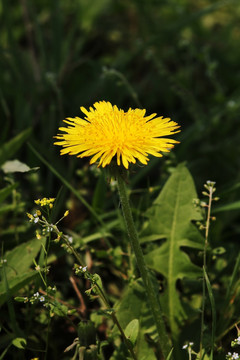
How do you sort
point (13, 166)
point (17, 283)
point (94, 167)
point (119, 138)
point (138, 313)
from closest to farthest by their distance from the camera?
point (119, 138)
point (17, 283)
point (138, 313)
point (94, 167)
point (13, 166)

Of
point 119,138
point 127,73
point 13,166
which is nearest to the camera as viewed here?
point 119,138

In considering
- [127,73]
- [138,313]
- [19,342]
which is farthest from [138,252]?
[127,73]

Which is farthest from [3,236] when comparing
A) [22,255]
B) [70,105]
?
[70,105]

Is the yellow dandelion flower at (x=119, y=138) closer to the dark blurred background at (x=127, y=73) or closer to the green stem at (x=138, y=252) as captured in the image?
the green stem at (x=138, y=252)

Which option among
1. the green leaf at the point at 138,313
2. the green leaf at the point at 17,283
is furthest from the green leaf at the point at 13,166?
the green leaf at the point at 138,313

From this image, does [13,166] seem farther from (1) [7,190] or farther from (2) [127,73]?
(2) [127,73]

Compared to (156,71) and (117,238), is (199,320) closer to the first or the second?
(117,238)

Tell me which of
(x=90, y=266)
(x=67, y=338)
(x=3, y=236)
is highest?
(x=3, y=236)
